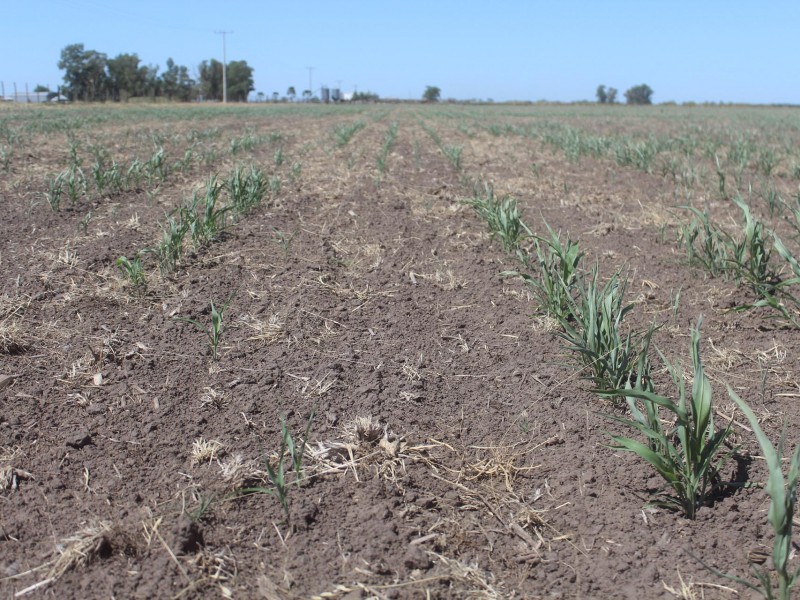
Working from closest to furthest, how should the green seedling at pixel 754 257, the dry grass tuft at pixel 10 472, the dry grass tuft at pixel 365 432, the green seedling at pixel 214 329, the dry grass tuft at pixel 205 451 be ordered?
the dry grass tuft at pixel 10 472 < the dry grass tuft at pixel 205 451 < the dry grass tuft at pixel 365 432 < the green seedling at pixel 214 329 < the green seedling at pixel 754 257

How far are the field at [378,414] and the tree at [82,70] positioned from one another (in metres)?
62.3

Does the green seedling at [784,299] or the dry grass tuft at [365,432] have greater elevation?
the green seedling at [784,299]

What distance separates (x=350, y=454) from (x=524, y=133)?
1492 cm

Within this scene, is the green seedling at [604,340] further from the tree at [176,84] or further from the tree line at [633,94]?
the tree line at [633,94]

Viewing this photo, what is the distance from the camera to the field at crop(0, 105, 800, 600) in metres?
1.70

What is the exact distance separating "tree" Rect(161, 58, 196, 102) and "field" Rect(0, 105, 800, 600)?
69.6 meters

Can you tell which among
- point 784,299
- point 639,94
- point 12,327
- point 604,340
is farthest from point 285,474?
point 639,94

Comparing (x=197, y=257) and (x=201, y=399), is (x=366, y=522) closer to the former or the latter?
(x=201, y=399)

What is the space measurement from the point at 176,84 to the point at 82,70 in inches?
506

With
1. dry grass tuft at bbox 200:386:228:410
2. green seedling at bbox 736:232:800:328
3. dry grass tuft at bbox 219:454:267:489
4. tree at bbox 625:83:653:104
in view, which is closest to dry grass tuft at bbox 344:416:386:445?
dry grass tuft at bbox 219:454:267:489

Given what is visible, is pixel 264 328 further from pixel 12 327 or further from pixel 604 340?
pixel 604 340

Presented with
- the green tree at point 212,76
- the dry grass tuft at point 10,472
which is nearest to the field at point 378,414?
the dry grass tuft at point 10,472

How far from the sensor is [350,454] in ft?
6.94

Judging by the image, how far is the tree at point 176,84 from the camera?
68562 millimetres
